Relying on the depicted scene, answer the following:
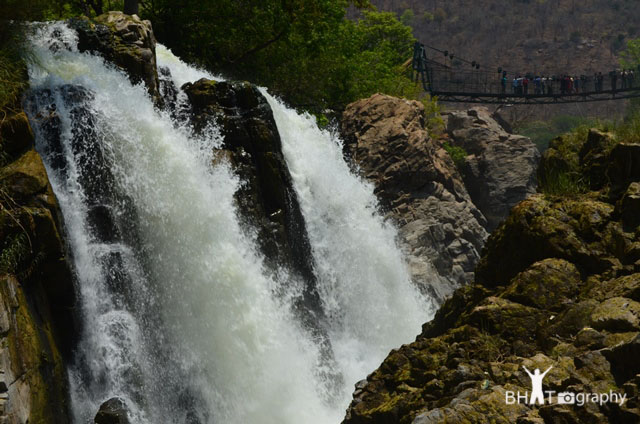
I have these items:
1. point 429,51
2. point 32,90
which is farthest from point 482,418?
point 429,51

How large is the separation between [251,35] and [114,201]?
49.3 ft

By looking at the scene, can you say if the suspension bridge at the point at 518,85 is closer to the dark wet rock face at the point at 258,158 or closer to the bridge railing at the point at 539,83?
the bridge railing at the point at 539,83

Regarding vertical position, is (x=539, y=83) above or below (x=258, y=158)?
above

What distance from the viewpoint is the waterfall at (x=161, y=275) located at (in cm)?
1215

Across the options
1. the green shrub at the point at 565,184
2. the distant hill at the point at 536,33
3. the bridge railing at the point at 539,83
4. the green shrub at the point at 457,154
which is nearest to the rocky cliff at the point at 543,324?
the green shrub at the point at 565,184

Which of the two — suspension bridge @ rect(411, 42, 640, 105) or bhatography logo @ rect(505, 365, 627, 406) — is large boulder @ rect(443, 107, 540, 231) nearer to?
suspension bridge @ rect(411, 42, 640, 105)

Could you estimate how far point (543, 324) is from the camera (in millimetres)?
8680

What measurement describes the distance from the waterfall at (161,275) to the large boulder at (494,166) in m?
14.7

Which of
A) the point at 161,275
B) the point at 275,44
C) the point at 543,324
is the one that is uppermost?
the point at 275,44

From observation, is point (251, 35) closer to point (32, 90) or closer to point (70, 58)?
point (70, 58)

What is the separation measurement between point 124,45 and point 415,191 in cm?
1072

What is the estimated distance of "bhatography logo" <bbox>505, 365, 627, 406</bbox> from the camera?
6.91 m

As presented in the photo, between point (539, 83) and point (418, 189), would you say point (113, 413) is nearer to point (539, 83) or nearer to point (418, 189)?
point (418, 189)

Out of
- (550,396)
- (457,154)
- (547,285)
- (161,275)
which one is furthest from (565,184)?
(457,154)
